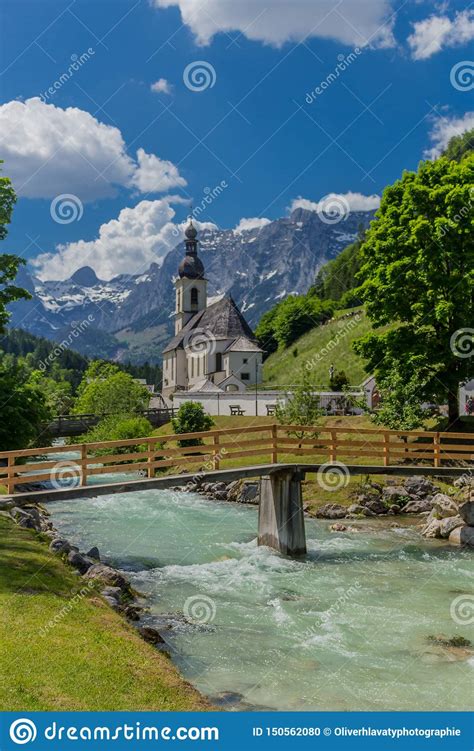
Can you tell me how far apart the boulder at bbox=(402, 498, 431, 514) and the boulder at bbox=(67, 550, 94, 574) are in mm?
14684

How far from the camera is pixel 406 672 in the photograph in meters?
10.9

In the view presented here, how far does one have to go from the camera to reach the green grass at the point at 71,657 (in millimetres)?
7941

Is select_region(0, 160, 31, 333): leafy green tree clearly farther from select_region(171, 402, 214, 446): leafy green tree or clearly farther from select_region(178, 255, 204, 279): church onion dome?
select_region(178, 255, 204, 279): church onion dome

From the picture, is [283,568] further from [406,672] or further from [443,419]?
[443,419]

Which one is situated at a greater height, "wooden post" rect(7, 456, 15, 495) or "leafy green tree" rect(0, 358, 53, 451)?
"leafy green tree" rect(0, 358, 53, 451)

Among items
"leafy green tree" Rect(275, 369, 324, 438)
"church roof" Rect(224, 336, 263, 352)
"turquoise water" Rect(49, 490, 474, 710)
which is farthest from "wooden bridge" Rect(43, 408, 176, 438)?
"turquoise water" Rect(49, 490, 474, 710)

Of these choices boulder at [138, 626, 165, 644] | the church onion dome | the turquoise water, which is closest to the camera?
the turquoise water

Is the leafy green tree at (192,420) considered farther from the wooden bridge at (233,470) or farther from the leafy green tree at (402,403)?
the wooden bridge at (233,470)

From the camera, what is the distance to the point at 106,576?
48.1 ft

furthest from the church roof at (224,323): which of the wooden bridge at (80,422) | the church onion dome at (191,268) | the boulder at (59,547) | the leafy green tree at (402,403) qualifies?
the boulder at (59,547)

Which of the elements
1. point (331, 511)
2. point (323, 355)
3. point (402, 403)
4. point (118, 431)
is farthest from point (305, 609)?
point (323, 355)

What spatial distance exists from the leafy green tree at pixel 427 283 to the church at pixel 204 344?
140ft

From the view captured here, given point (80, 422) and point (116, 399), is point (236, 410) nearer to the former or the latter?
point (116, 399)

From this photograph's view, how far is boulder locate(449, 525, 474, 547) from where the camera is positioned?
2075 centimetres
